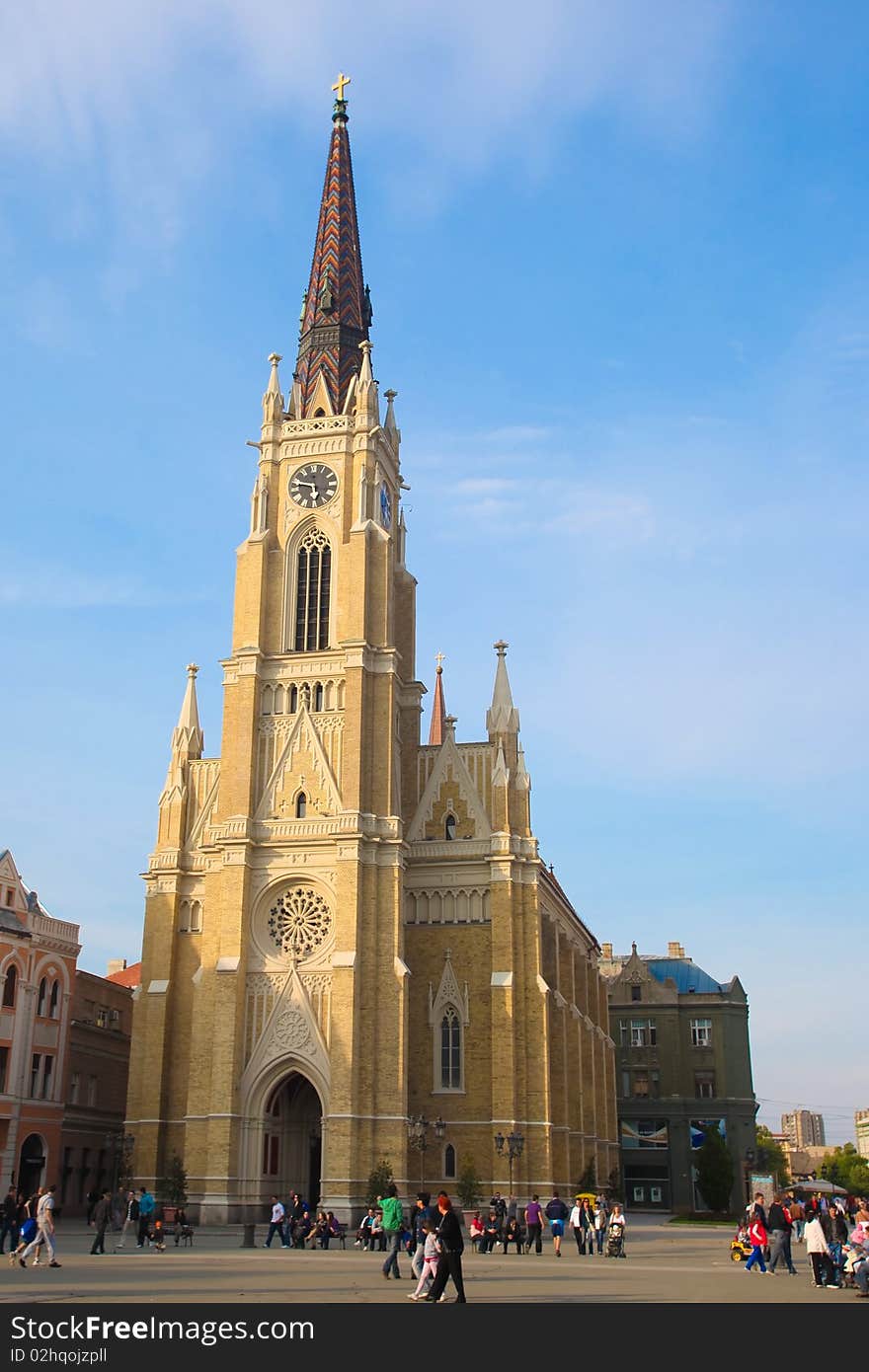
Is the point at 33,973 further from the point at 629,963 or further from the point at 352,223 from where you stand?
the point at 629,963

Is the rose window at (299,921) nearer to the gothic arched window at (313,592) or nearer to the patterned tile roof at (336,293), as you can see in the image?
the gothic arched window at (313,592)

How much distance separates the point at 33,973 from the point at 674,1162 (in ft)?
153

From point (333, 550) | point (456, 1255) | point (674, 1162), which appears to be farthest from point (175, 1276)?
point (674, 1162)

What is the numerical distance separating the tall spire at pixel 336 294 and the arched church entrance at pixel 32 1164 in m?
34.8

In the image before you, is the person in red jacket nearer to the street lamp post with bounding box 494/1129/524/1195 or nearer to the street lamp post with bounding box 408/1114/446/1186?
the street lamp post with bounding box 494/1129/524/1195

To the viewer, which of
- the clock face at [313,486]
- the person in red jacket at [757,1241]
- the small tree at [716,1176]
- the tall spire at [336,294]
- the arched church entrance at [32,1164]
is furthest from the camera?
the small tree at [716,1176]

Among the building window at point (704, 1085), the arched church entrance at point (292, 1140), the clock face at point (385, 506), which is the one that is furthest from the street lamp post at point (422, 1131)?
the building window at point (704, 1085)

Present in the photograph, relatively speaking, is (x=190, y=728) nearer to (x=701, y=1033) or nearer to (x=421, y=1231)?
(x=421, y=1231)

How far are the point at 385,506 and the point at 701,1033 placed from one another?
45.9m

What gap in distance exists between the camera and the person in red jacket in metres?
30.2

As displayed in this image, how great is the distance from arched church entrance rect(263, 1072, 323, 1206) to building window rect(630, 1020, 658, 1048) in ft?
127

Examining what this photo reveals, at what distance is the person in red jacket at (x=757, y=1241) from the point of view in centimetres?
3019

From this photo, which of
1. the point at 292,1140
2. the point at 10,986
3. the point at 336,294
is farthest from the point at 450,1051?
the point at 336,294

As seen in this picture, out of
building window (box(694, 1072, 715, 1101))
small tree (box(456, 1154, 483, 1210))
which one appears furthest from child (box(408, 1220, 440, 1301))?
building window (box(694, 1072, 715, 1101))
